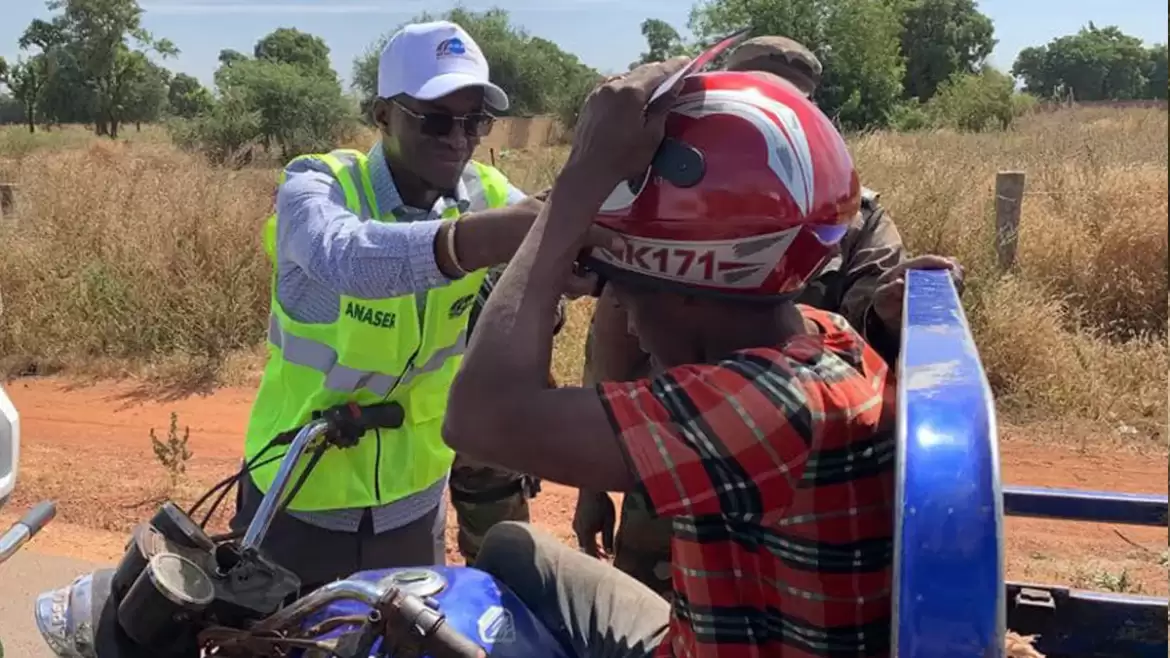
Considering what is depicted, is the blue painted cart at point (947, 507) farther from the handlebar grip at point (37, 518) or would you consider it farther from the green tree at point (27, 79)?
the green tree at point (27, 79)

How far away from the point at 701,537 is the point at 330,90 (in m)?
30.2

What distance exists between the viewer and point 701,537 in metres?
1.51

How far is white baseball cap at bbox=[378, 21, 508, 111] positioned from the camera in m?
2.86

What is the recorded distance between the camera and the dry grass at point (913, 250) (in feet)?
23.5

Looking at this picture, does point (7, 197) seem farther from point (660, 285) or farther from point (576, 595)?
point (660, 285)

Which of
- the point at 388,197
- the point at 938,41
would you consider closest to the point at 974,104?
the point at 388,197

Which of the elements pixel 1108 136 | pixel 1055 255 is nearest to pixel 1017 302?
pixel 1055 255

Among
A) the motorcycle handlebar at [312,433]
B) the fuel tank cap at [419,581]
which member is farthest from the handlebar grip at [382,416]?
the fuel tank cap at [419,581]

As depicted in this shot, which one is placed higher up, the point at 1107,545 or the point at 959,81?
the point at 959,81

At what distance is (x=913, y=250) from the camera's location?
8.27m

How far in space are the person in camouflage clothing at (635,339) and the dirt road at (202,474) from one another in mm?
1789

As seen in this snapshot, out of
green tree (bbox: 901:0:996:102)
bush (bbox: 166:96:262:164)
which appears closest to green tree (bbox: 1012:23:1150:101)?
green tree (bbox: 901:0:996:102)

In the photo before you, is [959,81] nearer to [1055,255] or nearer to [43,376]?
[1055,255]

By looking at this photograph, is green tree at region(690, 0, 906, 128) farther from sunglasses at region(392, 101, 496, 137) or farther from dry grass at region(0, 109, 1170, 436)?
sunglasses at region(392, 101, 496, 137)
